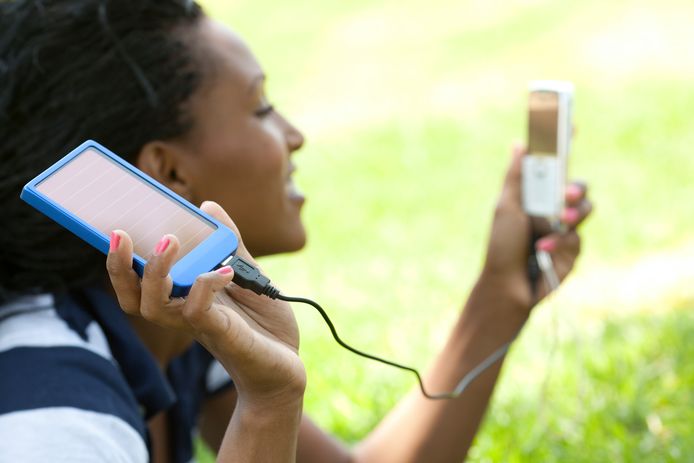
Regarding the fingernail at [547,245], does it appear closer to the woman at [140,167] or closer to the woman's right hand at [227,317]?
the woman at [140,167]

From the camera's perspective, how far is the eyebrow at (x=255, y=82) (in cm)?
216

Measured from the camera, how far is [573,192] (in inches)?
98.8

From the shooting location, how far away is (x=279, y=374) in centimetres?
147

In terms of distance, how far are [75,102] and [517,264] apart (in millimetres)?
952

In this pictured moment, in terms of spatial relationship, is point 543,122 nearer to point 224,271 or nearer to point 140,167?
Answer: point 140,167

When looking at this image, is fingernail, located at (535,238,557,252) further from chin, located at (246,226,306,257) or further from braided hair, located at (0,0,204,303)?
braided hair, located at (0,0,204,303)

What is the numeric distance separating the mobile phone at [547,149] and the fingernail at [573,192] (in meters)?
0.04

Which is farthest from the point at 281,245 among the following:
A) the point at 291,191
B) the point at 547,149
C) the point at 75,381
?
the point at 547,149

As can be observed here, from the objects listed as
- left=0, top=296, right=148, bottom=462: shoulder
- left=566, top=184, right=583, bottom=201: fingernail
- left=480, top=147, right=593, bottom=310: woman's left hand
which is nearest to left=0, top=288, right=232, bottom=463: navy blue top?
left=0, top=296, right=148, bottom=462: shoulder

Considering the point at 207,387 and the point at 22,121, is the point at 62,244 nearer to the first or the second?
the point at 22,121

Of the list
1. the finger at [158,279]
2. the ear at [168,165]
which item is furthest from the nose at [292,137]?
the finger at [158,279]

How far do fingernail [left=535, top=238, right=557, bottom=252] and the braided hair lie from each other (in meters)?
0.79

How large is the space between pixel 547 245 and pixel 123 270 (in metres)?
1.26

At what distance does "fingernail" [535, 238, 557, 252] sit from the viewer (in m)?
2.43
